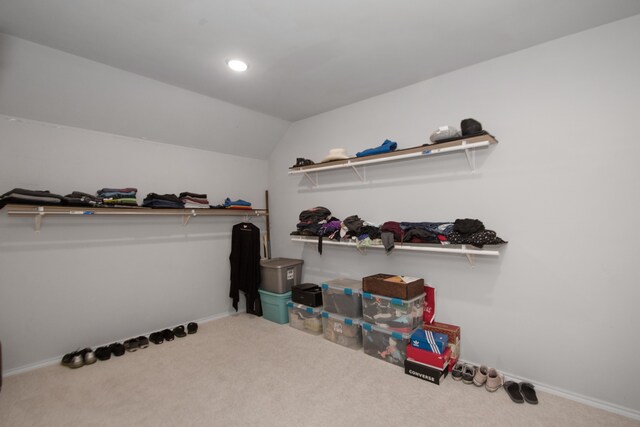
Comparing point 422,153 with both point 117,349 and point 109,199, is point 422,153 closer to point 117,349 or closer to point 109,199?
point 109,199

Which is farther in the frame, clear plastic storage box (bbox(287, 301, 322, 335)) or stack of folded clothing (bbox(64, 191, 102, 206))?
clear plastic storage box (bbox(287, 301, 322, 335))

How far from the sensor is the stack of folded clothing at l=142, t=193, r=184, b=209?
10.5 feet

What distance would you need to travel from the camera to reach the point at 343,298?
3.12m

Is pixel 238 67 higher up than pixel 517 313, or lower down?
higher up

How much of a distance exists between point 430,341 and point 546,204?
57.9 inches

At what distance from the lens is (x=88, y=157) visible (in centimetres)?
301

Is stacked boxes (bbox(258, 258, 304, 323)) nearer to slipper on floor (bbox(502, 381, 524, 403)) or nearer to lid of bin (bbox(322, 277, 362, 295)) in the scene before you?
lid of bin (bbox(322, 277, 362, 295))

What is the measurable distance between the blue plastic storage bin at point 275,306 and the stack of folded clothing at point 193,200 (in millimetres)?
1423

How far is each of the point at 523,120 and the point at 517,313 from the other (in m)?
1.65

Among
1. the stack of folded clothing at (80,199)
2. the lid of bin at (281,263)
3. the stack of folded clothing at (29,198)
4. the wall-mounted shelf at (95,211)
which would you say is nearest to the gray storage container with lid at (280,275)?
the lid of bin at (281,263)

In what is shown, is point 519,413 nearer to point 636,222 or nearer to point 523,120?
point 636,222

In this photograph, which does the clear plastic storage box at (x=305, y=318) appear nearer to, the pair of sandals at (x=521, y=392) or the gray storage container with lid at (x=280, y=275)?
the gray storage container with lid at (x=280, y=275)

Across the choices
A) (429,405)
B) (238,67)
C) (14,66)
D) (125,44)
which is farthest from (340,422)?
(14,66)

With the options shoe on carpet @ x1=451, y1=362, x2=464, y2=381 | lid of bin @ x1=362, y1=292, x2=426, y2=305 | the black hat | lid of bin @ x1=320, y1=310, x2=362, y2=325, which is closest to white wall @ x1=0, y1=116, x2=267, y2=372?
lid of bin @ x1=320, y1=310, x2=362, y2=325
